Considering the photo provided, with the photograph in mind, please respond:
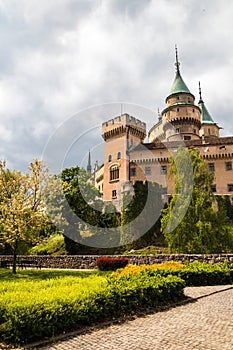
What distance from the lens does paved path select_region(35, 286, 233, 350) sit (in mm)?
5867

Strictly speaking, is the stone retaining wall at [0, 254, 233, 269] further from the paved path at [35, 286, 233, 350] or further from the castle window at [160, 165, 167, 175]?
the castle window at [160, 165, 167, 175]

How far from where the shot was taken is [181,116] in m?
57.3

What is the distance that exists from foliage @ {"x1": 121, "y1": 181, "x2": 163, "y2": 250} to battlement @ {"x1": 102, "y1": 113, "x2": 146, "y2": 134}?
685 inches

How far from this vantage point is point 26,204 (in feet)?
71.9

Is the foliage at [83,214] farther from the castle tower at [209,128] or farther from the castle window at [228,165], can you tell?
the castle tower at [209,128]

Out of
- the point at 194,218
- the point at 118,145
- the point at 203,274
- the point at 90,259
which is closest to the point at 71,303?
the point at 203,274

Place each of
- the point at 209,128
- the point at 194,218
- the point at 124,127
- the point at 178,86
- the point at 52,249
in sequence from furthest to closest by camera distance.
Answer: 1. the point at 209,128
2. the point at 178,86
3. the point at 124,127
4. the point at 52,249
5. the point at 194,218

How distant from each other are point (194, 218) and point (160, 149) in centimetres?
3030

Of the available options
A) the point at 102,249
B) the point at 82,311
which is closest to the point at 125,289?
the point at 82,311

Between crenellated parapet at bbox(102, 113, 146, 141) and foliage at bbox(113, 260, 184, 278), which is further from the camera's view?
crenellated parapet at bbox(102, 113, 146, 141)

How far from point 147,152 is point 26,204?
3328 cm

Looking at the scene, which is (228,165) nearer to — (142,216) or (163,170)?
(163,170)

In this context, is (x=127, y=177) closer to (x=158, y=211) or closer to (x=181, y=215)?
(x=158, y=211)

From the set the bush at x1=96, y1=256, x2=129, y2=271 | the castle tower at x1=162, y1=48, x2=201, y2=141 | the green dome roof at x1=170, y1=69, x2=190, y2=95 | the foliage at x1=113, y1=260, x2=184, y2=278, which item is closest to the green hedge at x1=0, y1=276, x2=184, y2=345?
the foliage at x1=113, y1=260, x2=184, y2=278
